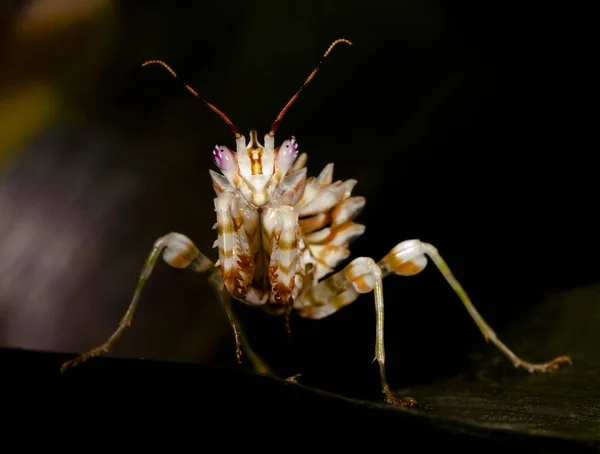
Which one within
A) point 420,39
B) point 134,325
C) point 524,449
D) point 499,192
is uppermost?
point 420,39

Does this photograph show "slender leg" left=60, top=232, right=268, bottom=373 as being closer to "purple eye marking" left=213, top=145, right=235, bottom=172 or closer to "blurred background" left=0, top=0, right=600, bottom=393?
"purple eye marking" left=213, top=145, right=235, bottom=172

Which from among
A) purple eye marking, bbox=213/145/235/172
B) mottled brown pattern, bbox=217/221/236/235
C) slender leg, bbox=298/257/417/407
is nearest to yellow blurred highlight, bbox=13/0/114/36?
purple eye marking, bbox=213/145/235/172

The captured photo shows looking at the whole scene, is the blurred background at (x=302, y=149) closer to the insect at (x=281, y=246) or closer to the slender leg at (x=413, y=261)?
the slender leg at (x=413, y=261)

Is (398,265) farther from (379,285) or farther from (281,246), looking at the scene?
(281,246)

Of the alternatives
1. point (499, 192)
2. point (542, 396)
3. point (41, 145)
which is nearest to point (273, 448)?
point (542, 396)

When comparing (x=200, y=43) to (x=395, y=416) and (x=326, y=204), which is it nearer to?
(x=326, y=204)

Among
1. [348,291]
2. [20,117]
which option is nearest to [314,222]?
[348,291]
